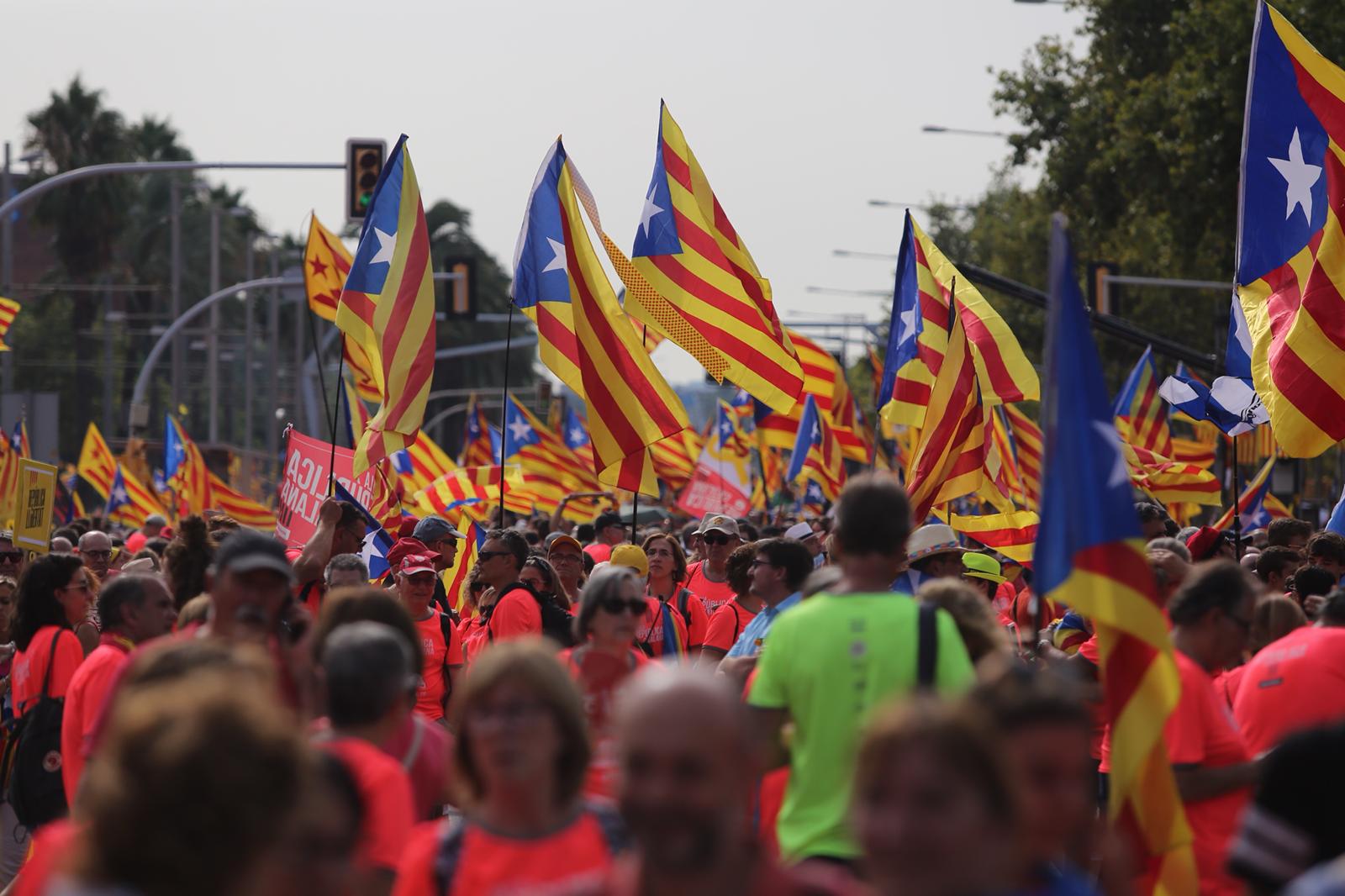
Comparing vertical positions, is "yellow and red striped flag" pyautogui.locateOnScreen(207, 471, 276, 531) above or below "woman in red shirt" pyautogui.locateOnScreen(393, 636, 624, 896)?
below

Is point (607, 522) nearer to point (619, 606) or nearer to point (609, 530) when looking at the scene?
point (609, 530)

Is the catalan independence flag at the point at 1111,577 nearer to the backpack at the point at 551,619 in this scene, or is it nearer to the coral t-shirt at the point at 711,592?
the backpack at the point at 551,619

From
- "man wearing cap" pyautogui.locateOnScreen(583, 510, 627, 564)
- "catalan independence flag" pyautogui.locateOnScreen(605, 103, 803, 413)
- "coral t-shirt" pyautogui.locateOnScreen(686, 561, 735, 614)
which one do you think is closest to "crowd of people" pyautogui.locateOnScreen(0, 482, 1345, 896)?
"coral t-shirt" pyautogui.locateOnScreen(686, 561, 735, 614)

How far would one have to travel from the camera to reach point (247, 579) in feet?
17.9

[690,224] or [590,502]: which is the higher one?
[690,224]

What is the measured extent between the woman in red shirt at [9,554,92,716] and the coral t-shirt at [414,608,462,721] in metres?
1.60

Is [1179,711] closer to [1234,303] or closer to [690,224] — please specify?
[1234,303]

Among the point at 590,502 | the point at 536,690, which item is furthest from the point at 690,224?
the point at 590,502

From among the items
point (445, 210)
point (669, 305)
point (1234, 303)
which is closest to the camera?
point (1234, 303)

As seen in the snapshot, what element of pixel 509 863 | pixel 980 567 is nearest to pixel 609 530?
pixel 980 567

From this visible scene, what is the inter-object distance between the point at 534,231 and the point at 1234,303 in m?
4.29

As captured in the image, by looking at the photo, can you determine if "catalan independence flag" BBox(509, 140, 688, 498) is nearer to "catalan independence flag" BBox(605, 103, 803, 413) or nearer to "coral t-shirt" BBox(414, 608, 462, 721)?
"catalan independence flag" BBox(605, 103, 803, 413)

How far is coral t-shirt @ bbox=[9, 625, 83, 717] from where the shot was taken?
7.42 metres

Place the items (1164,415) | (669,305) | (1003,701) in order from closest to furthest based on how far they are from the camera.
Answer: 1. (1003,701)
2. (669,305)
3. (1164,415)
